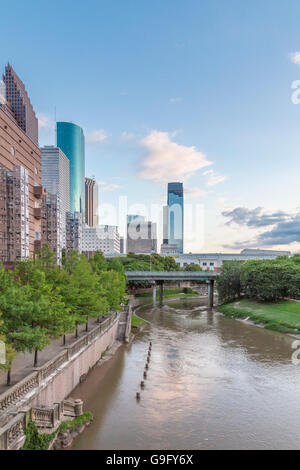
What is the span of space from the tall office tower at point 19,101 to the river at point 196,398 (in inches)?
2806

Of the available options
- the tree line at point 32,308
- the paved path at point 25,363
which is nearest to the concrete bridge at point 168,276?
the paved path at point 25,363

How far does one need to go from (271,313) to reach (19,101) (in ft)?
266

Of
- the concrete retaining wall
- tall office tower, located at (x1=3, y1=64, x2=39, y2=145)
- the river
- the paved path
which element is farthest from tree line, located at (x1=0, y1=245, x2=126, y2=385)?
tall office tower, located at (x1=3, y1=64, x2=39, y2=145)

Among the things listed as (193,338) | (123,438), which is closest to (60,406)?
(123,438)

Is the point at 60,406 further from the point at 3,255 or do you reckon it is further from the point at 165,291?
the point at 165,291

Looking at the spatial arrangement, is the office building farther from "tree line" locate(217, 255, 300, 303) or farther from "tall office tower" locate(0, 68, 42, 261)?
"tree line" locate(217, 255, 300, 303)

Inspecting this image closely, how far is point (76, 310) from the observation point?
105ft

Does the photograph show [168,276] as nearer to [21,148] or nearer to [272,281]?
[272,281]

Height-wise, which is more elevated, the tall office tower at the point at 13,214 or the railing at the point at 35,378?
the tall office tower at the point at 13,214

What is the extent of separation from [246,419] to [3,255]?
47130 millimetres

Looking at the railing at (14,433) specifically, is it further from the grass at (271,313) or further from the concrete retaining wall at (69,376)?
the grass at (271,313)

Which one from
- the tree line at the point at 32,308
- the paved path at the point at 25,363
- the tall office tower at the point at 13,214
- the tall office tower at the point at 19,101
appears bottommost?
the paved path at the point at 25,363

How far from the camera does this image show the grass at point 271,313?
183 ft

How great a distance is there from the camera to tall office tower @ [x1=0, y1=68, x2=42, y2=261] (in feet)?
194
